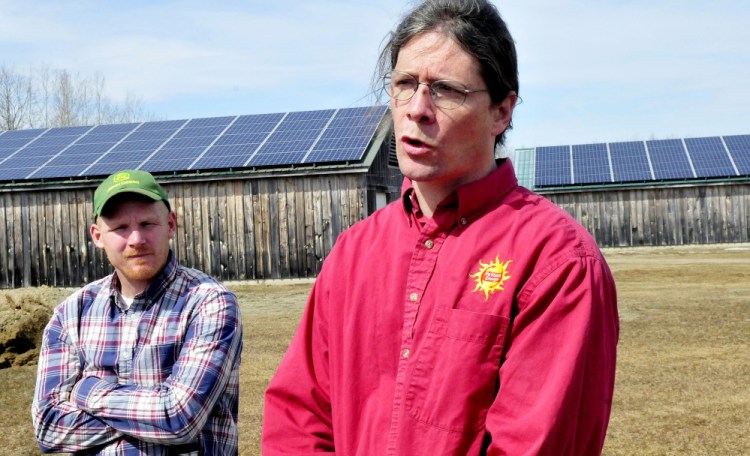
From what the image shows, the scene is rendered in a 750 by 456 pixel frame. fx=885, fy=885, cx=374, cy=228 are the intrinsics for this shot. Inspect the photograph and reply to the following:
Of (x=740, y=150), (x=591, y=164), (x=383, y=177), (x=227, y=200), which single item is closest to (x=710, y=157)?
(x=740, y=150)

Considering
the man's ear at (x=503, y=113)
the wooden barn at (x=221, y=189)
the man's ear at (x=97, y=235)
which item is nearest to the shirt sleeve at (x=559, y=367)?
the man's ear at (x=503, y=113)

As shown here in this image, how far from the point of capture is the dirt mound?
33.8 ft

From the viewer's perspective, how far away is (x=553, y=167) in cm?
3191

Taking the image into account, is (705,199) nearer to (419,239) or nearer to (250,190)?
(250,190)

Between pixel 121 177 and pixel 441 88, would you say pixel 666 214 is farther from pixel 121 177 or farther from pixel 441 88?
pixel 441 88

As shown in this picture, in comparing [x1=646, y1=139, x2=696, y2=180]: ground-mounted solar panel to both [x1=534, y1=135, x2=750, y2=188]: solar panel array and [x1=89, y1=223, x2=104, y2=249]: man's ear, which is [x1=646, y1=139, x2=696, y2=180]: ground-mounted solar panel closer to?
[x1=534, y1=135, x2=750, y2=188]: solar panel array

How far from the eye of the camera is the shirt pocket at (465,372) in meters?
1.92

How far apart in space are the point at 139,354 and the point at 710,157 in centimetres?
2898

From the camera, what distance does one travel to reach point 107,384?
3.08 metres

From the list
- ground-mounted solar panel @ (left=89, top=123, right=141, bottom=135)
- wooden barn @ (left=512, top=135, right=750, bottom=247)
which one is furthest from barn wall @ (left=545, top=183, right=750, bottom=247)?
ground-mounted solar panel @ (left=89, top=123, right=141, bottom=135)

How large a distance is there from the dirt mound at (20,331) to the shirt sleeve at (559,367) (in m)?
9.46

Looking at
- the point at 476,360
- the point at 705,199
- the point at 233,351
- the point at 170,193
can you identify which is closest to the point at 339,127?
the point at 170,193

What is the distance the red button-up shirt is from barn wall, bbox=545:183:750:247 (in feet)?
90.3

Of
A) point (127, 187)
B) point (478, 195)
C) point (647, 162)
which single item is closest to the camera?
point (478, 195)
